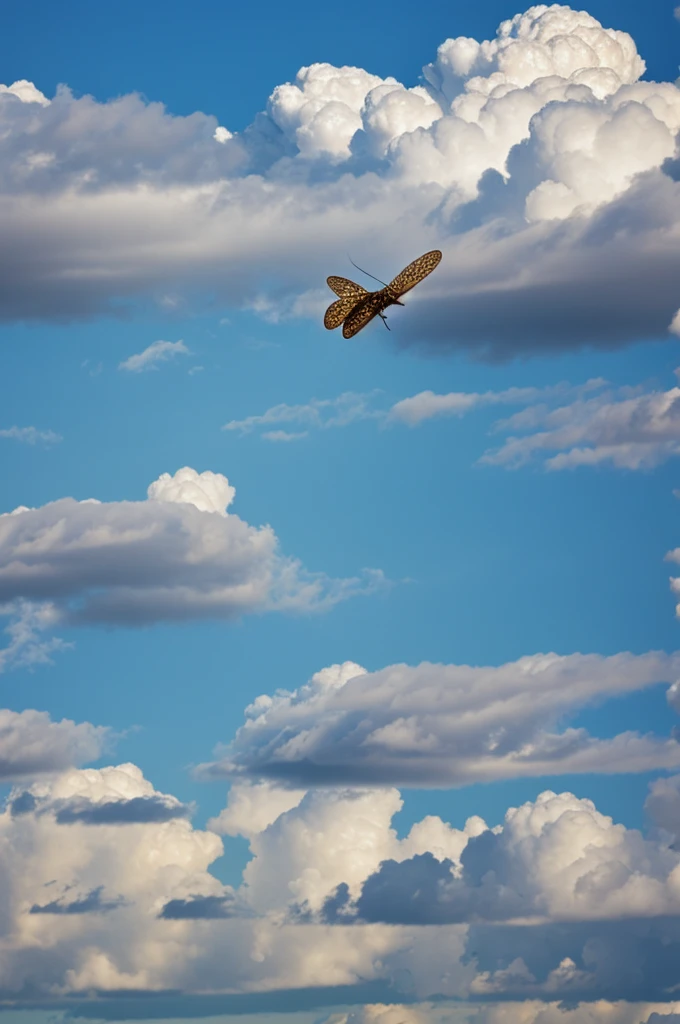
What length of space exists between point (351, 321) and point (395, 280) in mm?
6276

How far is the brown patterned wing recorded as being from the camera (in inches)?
5472

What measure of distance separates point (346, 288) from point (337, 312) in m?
5.23

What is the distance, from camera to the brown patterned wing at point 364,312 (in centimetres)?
13900

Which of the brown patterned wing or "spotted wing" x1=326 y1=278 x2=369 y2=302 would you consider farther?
"spotted wing" x1=326 y1=278 x2=369 y2=302

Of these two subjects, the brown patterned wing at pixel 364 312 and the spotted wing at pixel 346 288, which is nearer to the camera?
the brown patterned wing at pixel 364 312

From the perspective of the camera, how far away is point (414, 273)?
137875 millimetres

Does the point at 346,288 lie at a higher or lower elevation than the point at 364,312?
higher

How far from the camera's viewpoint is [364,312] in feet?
462

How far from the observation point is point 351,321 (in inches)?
5536

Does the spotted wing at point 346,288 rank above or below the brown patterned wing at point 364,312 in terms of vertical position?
above

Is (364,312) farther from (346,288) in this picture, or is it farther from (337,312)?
(346,288)

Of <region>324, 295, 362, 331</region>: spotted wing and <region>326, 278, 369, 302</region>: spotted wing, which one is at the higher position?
<region>326, 278, 369, 302</region>: spotted wing

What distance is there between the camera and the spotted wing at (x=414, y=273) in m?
137

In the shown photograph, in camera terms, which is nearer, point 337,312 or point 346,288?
point 337,312
